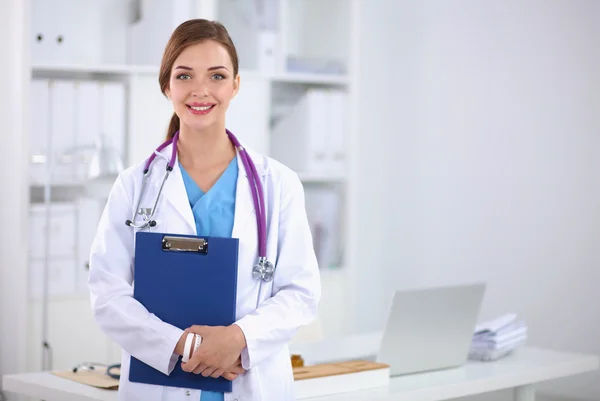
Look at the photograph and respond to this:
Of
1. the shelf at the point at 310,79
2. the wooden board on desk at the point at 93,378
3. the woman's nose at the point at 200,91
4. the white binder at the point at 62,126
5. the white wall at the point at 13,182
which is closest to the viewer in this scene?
the woman's nose at the point at 200,91

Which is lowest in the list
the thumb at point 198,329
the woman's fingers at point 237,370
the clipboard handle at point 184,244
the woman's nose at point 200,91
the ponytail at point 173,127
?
the woman's fingers at point 237,370

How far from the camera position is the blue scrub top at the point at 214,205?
1742 millimetres

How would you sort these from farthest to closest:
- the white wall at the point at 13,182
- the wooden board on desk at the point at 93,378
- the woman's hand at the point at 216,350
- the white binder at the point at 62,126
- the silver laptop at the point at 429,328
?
the white binder at the point at 62,126 < the white wall at the point at 13,182 < the silver laptop at the point at 429,328 < the wooden board on desk at the point at 93,378 < the woman's hand at the point at 216,350

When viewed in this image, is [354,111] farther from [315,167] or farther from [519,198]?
[519,198]

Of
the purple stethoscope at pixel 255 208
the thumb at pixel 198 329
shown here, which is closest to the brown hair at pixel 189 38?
the purple stethoscope at pixel 255 208

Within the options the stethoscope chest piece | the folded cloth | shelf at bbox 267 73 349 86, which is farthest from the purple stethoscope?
shelf at bbox 267 73 349 86

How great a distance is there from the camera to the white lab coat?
1.66 m

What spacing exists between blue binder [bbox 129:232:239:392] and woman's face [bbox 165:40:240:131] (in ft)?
0.81

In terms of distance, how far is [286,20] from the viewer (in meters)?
3.92

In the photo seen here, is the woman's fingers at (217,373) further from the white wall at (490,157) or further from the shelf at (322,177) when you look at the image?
the white wall at (490,157)

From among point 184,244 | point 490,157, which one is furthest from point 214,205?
point 490,157

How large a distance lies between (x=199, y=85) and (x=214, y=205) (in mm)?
240

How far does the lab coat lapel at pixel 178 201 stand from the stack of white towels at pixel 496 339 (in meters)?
1.27

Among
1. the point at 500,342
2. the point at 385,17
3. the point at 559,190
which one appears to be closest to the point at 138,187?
the point at 500,342
